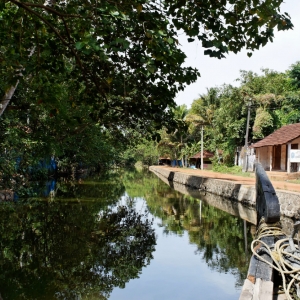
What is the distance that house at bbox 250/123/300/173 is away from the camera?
2252 centimetres

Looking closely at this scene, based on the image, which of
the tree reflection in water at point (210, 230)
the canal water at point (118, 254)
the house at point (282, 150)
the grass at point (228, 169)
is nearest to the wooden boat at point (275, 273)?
the canal water at point (118, 254)

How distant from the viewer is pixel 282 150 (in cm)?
2666

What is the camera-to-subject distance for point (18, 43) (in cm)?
503

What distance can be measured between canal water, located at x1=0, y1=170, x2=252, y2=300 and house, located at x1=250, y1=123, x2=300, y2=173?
29.4 ft

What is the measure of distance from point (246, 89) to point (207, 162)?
16.1m

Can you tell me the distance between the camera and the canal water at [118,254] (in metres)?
7.02

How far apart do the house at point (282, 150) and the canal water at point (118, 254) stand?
29.4 feet

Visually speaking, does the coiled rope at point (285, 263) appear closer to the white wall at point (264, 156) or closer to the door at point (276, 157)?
the door at point (276, 157)

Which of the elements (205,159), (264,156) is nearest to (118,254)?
(264,156)

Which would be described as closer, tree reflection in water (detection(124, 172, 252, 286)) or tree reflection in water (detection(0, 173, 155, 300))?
tree reflection in water (detection(0, 173, 155, 300))

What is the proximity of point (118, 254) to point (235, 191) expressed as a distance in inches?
424

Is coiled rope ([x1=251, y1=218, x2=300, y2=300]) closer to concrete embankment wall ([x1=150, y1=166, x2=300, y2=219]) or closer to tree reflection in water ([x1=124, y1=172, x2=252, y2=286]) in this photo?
tree reflection in water ([x1=124, y1=172, x2=252, y2=286])

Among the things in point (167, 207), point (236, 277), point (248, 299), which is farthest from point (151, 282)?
point (167, 207)

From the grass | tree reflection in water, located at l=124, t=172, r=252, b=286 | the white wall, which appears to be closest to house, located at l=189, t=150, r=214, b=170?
the grass
